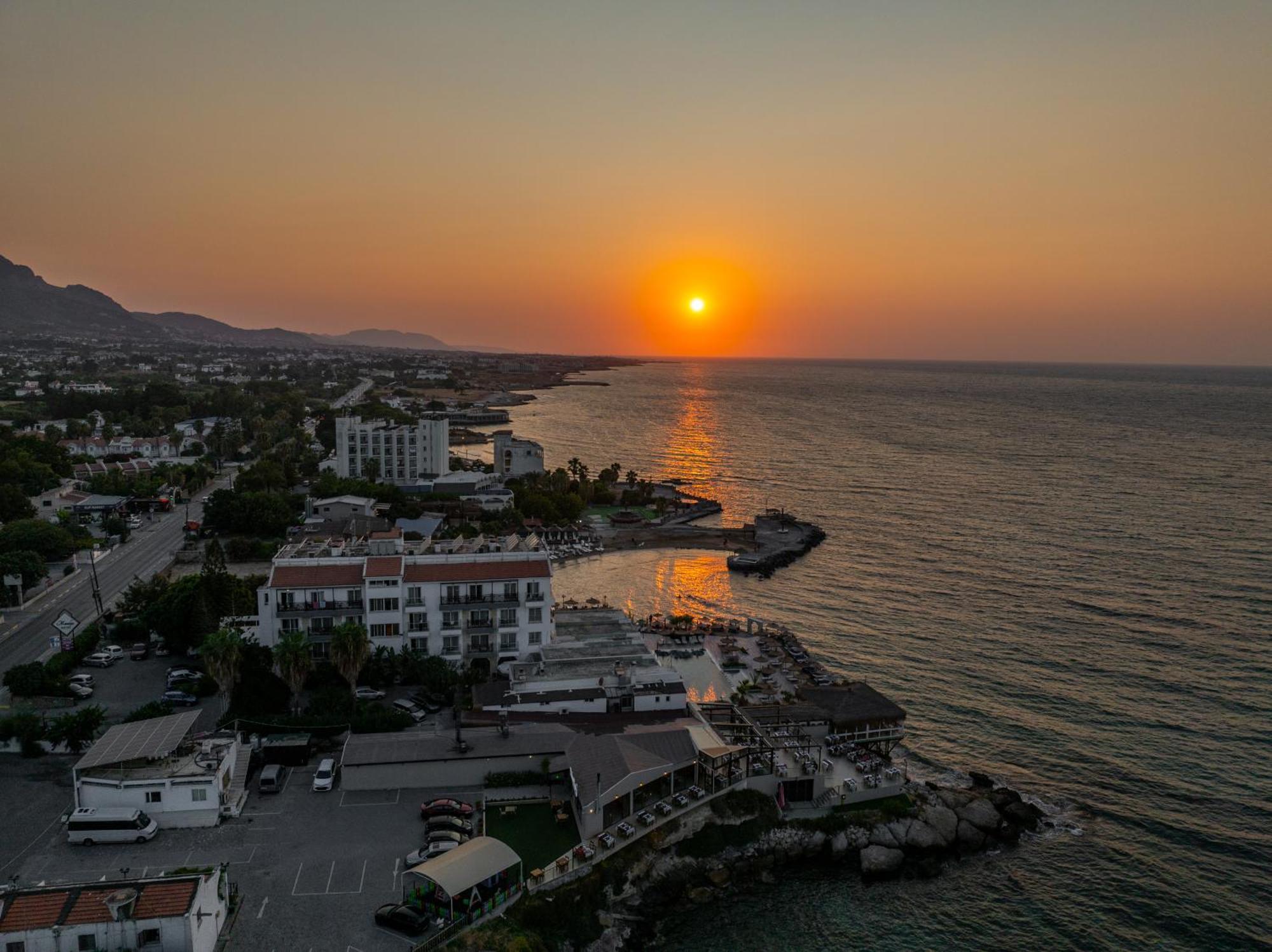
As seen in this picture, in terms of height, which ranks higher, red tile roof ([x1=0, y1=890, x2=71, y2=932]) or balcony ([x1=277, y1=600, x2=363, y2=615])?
balcony ([x1=277, y1=600, x2=363, y2=615])

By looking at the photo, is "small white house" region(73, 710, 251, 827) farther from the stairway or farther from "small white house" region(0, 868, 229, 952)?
"small white house" region(0, 868, 229, 952)

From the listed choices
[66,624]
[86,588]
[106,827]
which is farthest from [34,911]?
[86,588]

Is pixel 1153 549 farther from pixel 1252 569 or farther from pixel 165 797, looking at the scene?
pixel 165 797

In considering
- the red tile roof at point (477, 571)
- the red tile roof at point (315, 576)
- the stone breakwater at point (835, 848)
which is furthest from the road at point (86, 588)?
the stone breakwater at point (835, 848)

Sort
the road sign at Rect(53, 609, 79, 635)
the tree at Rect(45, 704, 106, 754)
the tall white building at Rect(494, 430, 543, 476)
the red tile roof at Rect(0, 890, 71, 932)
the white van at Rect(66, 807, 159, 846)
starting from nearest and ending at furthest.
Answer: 1. the red tile roof at Rect(0, 890, 71, 932)
2. the white van at Rect(66, 807, 159, 846)
3. the tree at Rect(45, 704, 106, 754)
4. the road sign at Rect(53, 609, 79, 635)
5. the tall white building at Rect(494, 430, 543, 476)

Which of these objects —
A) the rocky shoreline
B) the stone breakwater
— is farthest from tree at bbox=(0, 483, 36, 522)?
the stone breakwater

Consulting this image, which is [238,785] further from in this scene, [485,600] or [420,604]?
[485,600]

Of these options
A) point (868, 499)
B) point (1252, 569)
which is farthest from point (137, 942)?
point (868, 499)
